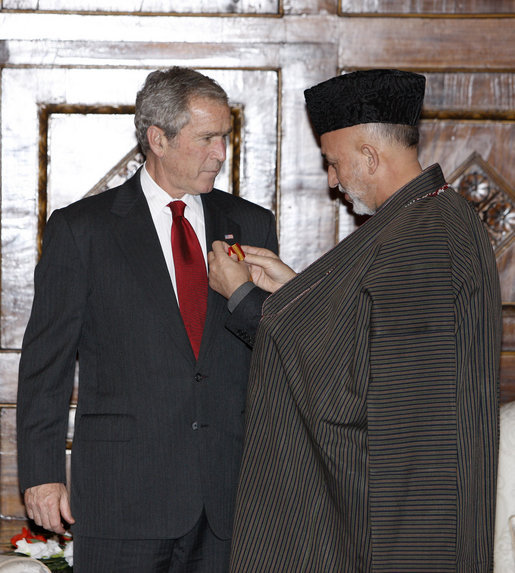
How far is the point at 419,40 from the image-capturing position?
2.64 m

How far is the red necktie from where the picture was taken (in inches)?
78.6

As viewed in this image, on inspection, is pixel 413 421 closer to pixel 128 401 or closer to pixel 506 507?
pixel 128 401

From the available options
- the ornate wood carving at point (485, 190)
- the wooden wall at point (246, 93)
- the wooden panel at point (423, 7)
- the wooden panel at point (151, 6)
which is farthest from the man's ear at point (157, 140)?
the ornate wood carving at point (485, 190)

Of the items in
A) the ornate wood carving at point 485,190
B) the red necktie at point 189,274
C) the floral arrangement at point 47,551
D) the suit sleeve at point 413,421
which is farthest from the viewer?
the ornate wood carving at point 485,190

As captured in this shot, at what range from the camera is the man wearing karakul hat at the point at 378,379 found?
1.45 meters

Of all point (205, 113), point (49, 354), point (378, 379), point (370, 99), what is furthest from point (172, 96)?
point (378, 379)

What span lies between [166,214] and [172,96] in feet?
1.03

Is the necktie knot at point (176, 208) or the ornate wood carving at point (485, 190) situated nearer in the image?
the necktie knot at point (176, 208)

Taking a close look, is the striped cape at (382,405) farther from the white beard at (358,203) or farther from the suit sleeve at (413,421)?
the white beard at (358,203)

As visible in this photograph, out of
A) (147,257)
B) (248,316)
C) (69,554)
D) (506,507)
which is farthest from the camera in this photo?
(69,554)

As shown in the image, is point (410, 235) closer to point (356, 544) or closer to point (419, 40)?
point (356, 544)

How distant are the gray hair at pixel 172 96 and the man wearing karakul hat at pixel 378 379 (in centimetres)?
32

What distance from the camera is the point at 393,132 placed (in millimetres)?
1732

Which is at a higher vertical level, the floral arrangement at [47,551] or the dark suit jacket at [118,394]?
the dark suit jacket at [118,394]
